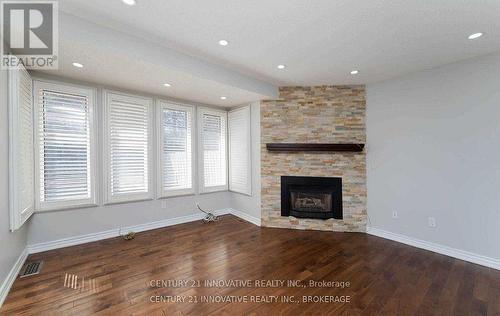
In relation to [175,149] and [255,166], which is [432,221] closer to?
[255,166]

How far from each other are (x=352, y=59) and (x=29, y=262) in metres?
4.91

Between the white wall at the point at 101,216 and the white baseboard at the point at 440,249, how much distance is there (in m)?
3.34

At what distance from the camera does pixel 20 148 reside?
2293 millimetres

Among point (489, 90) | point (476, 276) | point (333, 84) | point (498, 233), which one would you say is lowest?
point (476, 276)

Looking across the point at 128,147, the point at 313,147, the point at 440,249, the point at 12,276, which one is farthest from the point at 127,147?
the point at 440,249

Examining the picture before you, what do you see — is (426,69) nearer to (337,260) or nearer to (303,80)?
(303,80)

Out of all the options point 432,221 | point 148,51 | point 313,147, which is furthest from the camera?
point 313,147

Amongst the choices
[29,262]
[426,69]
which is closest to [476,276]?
[426,69]

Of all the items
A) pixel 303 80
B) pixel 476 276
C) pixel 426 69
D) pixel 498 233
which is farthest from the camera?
pixel 303 80

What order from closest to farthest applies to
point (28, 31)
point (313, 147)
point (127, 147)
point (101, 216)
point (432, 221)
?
point (28, 31) < point (432, 221) < point (101, 216) < point (127, 147) < point (313, 147)

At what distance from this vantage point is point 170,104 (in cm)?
402

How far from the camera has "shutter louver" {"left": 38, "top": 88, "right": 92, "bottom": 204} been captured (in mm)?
2879

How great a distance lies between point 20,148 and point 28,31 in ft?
3.99

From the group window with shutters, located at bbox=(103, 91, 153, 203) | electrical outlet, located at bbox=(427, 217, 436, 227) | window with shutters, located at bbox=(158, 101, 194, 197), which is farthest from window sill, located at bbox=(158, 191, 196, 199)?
electrical outlet, located at bbox=(427, 217, 436, 227)
